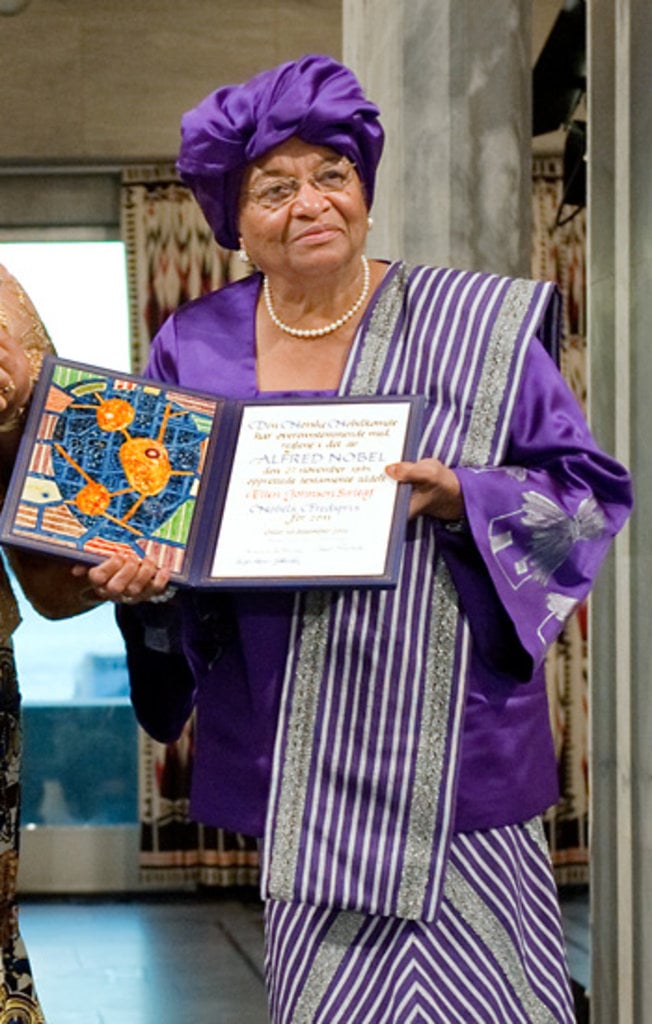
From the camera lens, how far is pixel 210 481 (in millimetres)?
2225

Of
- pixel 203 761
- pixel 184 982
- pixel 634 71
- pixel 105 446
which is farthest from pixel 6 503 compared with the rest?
pixel 184 982

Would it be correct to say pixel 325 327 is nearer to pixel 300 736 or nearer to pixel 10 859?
pixel 300 736

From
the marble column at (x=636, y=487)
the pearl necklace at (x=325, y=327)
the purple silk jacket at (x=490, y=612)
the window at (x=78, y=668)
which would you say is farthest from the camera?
the window at (x=78, y=668)

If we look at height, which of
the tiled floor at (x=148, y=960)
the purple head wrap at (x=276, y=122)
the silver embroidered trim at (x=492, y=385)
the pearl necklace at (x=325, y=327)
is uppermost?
the purple head wrap at (x=276, y=122)

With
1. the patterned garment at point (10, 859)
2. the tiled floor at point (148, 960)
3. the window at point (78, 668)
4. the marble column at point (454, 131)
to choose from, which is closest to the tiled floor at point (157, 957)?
the tiled floor at point (148, 960)

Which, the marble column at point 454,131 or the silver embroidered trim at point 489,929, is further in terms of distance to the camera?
the marble column at point 454,131

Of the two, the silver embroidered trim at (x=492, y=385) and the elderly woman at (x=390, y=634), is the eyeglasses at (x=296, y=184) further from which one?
the silver embroidered trim at (x=492, y=385)

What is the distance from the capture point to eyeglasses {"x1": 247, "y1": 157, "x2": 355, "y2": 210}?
7.45 feet

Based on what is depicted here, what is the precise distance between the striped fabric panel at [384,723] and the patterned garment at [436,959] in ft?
0.17

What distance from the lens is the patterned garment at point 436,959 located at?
2262mm

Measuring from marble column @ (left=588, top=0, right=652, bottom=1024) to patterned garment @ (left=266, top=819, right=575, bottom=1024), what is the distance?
3.48 ft

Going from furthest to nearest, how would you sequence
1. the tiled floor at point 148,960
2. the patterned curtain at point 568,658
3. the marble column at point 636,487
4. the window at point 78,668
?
1. the window at point 78,668
2. the patterned curtain at point 568,658
3. the tiled floor at point 148,960
4. the marble column at point 636,487

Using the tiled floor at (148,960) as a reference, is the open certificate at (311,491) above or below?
above

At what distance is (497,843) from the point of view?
7.57ft
